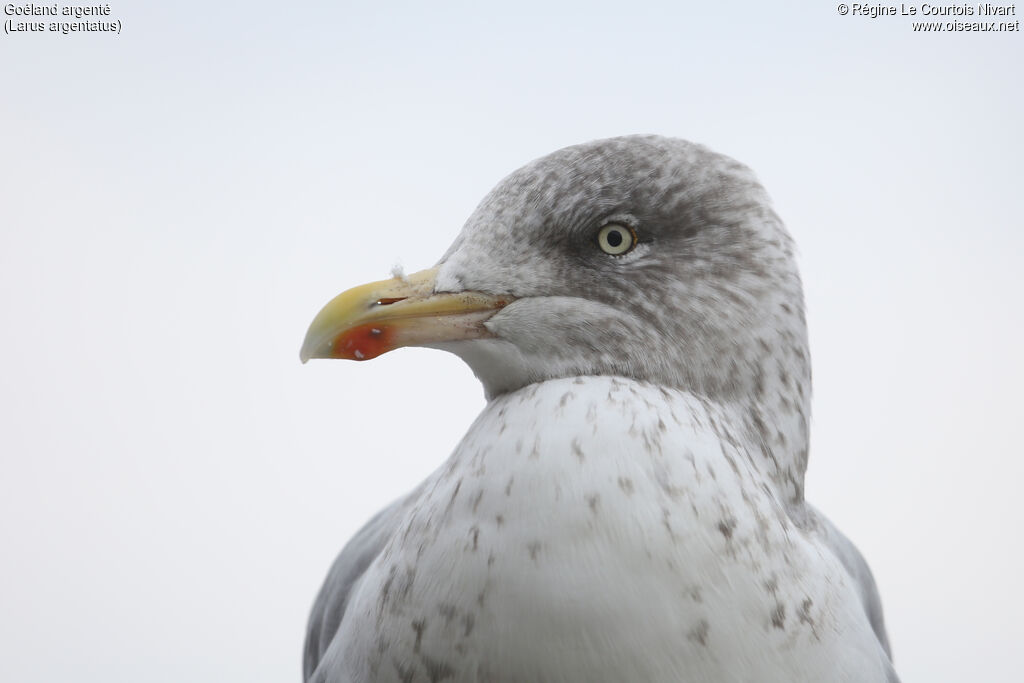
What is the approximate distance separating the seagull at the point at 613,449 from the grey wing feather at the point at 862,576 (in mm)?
253

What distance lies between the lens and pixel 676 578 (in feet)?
3.80

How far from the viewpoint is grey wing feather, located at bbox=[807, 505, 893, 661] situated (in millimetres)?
1705

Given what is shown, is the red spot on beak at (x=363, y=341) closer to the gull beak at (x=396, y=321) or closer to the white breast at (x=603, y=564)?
the gull beak at (x=396, y=321)

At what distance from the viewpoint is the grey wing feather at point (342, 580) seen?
1725 millimetres

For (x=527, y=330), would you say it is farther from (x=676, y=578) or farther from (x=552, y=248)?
(x=676, y=578)

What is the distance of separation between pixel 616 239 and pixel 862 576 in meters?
0.89

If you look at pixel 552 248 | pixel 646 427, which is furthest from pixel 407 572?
pixel 552 248

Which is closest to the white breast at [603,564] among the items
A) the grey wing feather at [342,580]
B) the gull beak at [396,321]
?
the gull beak at [396,321]

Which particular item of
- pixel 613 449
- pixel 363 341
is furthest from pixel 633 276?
pixel 363 341

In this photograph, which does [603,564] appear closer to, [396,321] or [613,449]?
[613,449]

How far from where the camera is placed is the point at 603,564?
1150mm

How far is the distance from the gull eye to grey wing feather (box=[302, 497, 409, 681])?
53 centimetres

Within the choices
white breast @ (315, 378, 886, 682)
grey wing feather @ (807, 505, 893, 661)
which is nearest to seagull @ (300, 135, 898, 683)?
white breast @ (315, 378, 886, 682)

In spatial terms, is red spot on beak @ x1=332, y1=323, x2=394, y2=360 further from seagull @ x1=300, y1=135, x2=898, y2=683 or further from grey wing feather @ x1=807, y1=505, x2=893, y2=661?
grey wing feather @ x1=807, y1=505, x2=893, y2=661
